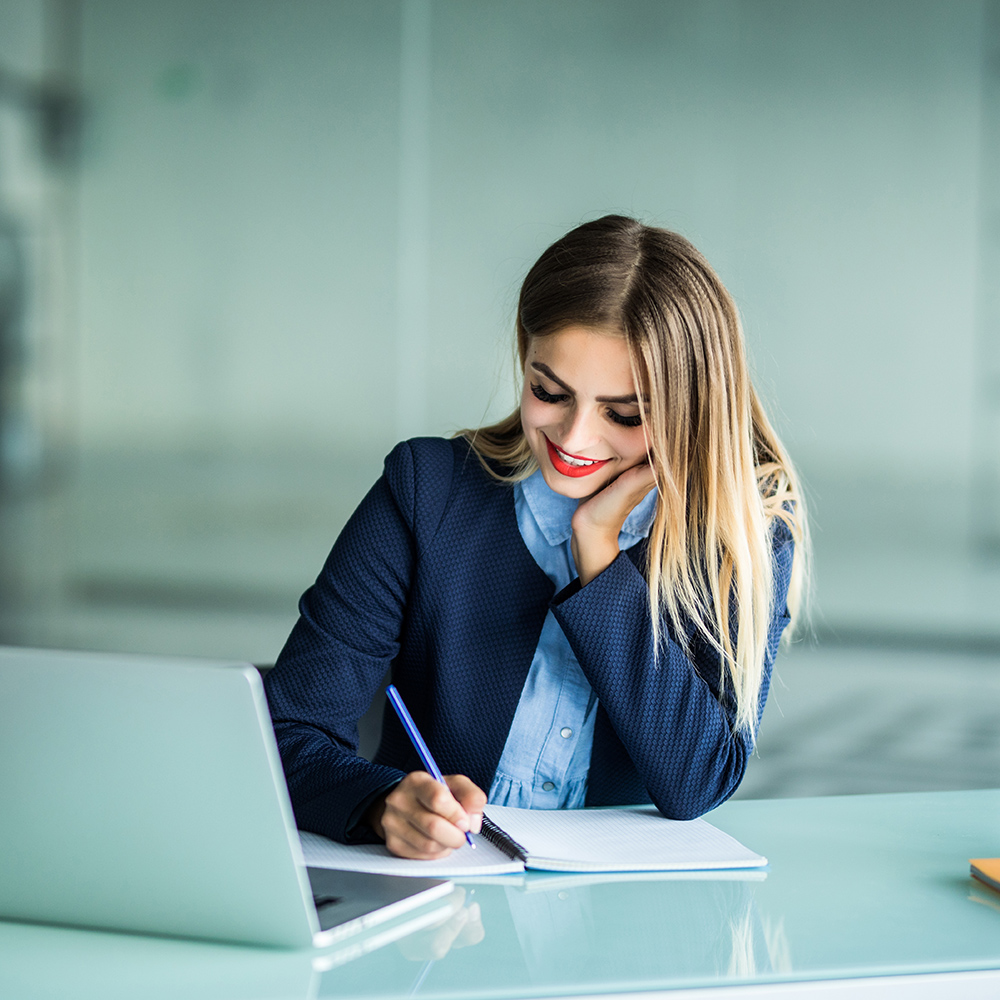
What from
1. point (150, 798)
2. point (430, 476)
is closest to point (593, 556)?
point (430, 476)

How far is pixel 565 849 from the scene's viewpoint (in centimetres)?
97

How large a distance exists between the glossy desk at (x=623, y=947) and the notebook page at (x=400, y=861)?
0.13 feet

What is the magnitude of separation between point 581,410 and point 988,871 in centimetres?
61

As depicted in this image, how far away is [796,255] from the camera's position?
151 inches

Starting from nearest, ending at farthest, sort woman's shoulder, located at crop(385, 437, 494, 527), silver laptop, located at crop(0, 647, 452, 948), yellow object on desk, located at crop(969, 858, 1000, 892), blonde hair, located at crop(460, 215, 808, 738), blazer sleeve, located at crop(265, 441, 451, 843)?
silver laptop, located at crop(0, 647, 452, 948), yellow object on desk, located at crop(969, 858, 1000, 892), blazer sleeve, located at crop(265, 441, 451, 843), blonde hair, located at crop(460, 215, 808, 738), woman's shoulder, located at crop(385, 437, 494, 527)

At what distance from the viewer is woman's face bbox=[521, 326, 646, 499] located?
3.96 feet

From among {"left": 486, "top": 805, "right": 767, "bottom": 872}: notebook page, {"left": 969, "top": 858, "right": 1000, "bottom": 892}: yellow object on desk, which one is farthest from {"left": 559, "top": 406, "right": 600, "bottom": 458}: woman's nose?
{"left": 969, "top": 858, "right": 1000, "bottom": 892}: yellow object on desk

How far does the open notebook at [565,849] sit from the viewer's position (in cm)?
92

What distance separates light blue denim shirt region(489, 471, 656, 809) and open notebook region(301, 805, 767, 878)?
19 cm

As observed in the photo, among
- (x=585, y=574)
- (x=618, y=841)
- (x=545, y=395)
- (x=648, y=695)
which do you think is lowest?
(x=618, y=841)

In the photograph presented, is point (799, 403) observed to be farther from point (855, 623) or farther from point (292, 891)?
point (292, 891)

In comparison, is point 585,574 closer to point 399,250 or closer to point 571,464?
point 571,464

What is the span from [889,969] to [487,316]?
3164 millimetres

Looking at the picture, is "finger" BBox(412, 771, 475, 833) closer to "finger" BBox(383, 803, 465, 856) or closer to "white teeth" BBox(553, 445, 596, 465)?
"finger" BBox(383, 803, 465, 856)
